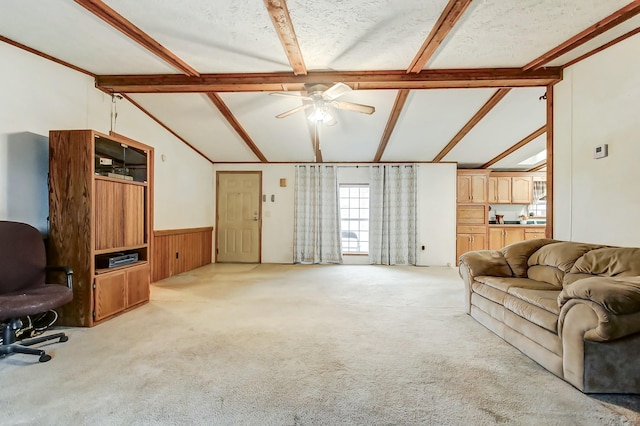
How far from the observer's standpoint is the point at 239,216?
6.95 m

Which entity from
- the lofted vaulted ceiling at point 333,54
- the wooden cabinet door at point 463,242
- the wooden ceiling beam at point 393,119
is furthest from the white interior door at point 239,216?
the wooden cabinet door at point 463,242

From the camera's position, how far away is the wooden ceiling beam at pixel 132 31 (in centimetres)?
234

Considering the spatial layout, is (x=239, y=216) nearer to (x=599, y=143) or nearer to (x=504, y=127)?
(x=504, y=127)

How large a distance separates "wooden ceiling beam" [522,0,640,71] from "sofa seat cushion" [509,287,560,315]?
87.2 inches

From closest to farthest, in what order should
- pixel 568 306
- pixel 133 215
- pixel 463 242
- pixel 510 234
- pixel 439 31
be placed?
pixel 568 306
pixel 439 31
pixel 133 215
pixel 463 242
pixel 510 234

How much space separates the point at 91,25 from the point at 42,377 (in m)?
2.73

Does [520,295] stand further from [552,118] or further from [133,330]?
[133,330]

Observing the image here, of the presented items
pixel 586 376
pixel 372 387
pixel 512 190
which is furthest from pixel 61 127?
pixel 512 190

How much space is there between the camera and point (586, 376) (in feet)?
5.97

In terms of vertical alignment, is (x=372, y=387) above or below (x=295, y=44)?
below

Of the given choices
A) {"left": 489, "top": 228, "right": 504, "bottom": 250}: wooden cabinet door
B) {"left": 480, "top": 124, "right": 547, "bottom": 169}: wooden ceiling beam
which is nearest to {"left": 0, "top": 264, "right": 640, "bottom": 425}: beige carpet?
{"left": 480, "top": 124, "right": 547, "bottom": 169}: wooden ceiling beam

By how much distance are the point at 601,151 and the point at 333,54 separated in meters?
2.68

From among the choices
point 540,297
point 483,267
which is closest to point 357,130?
point 483,267

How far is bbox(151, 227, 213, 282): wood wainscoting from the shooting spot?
4.88 metres
